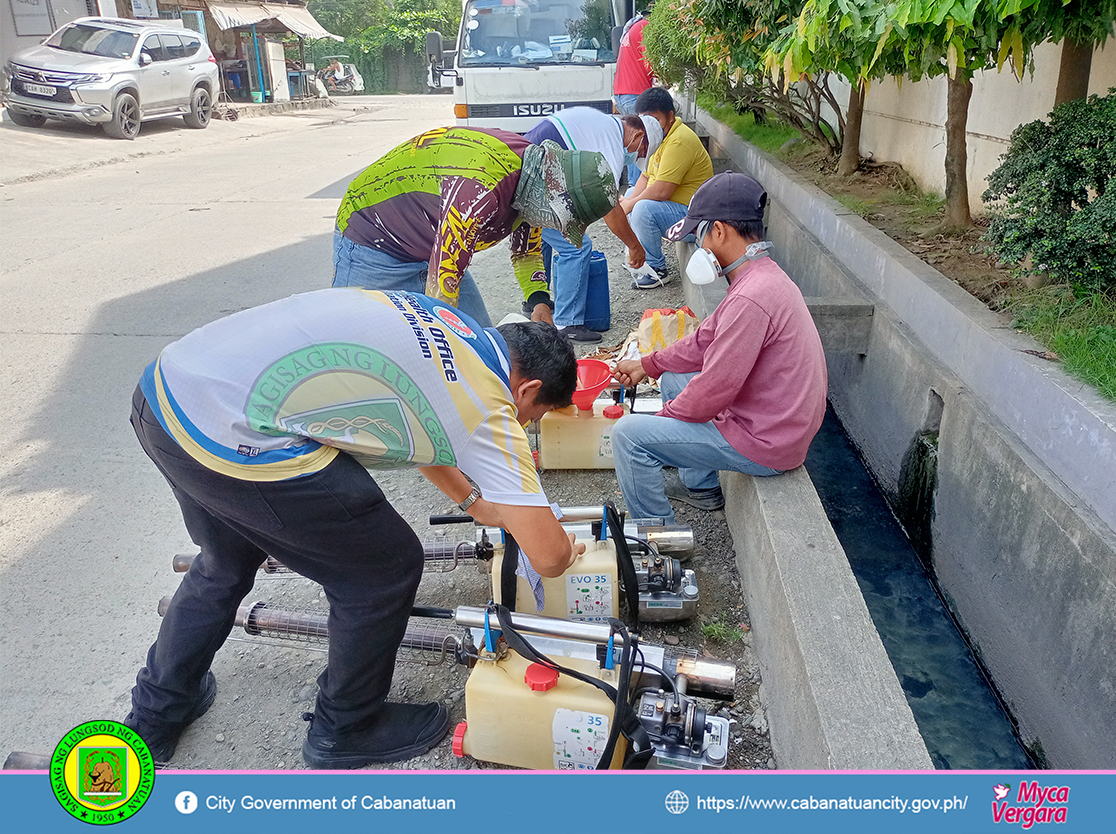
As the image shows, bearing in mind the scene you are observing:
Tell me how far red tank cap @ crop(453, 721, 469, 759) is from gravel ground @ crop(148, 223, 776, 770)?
0.07 meters

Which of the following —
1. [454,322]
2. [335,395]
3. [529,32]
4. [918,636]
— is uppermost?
[529,32]

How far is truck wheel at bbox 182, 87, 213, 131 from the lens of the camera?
57.5 feet

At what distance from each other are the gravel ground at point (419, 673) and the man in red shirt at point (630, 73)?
652 centimetres

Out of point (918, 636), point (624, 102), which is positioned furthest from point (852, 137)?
point (918, 636)

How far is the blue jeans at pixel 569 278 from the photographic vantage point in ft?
17.0

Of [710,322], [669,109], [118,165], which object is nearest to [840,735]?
[710,322]

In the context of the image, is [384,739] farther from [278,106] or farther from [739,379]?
[278,106]

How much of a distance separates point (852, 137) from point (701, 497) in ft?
16.1

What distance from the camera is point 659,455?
309 cm

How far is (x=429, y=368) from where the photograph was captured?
184 cm

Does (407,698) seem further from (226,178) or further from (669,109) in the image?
(226,178)

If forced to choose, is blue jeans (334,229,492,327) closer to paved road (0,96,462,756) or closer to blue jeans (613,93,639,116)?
paved road (0,96,462,756)

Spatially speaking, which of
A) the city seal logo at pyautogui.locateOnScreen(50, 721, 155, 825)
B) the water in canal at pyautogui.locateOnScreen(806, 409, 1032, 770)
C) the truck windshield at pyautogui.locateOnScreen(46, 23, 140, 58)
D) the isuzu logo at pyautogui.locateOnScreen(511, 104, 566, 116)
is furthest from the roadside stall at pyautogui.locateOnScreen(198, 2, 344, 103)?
the city seal logo at pyautogui.locateOnScreen(50, 721, 155, 825)

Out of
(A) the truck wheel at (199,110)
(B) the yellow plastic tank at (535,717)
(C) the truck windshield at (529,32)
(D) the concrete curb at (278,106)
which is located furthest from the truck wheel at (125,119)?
(B) the yellow plastic tank at (535,717)
